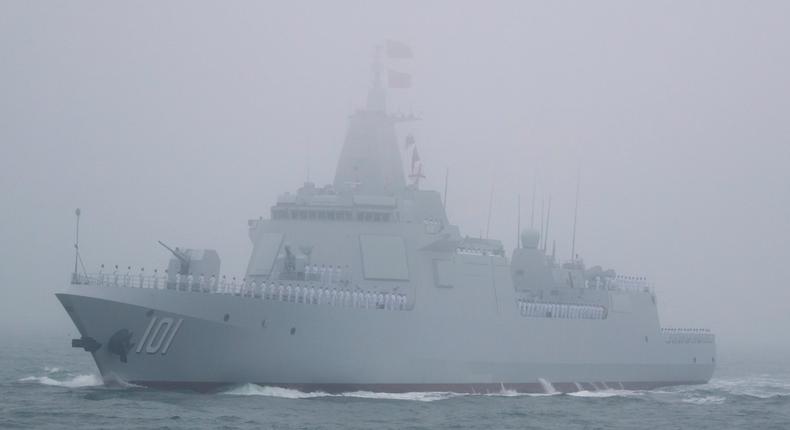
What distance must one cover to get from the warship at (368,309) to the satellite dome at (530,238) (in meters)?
0.05

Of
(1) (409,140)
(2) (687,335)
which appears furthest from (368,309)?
(2) (687,335)

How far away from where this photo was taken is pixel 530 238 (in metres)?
41.1

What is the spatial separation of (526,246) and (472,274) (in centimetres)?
733

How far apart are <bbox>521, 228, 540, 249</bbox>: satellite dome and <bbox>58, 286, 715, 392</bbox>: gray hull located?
18.9 ft

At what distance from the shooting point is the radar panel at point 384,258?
31891mm

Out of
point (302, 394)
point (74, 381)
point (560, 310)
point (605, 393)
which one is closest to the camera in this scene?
point (302, 394)

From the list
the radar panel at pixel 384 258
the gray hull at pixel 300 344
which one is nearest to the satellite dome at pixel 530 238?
the gray hull at pixel 300 344

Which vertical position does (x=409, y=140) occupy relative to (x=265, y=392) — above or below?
above

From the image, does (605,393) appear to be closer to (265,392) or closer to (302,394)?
(302,394)

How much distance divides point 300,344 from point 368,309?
2.31m

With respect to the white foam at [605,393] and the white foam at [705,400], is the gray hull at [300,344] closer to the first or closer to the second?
the white foam at [605,393]

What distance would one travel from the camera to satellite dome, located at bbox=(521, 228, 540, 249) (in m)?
41.1

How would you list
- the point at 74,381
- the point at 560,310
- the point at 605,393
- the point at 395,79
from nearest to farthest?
1. the point at 74,381
2. the point at 395,79
3. the point at 560,310
4. the point at 605,393

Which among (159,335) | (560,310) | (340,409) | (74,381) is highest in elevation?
(560,310)
